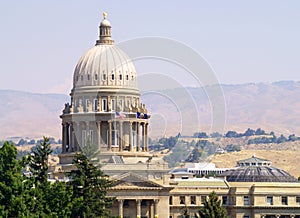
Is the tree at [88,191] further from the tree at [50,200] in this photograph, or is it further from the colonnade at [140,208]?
the colonnade at [140,208]

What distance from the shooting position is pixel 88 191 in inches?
5792

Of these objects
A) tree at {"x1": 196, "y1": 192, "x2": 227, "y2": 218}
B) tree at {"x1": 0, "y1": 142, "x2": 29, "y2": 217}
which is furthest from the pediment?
tree at {"x1": 0, "y1": 142, "x2": 29, "y2": 217}

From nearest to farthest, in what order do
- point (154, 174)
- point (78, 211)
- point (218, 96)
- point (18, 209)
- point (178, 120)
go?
1. point (18, 209)
2. point (78, 211)
3. point (218, 96)
4. point (178, 120)
5. point (154, 174)

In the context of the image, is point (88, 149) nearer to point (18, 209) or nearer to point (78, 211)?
point (78, 211)

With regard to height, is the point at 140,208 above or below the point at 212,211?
above

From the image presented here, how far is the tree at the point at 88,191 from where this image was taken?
140375 millimetres

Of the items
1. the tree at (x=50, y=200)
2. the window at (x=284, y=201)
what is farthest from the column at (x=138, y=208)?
the tree at (x=50, y=200)

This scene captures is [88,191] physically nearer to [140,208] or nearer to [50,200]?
[50,200]

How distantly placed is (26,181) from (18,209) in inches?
298

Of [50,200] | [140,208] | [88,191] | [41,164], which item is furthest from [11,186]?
[140,208]

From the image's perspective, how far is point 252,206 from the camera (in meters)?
198

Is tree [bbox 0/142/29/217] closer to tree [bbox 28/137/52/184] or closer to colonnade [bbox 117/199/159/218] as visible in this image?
tree [bbox 28/137/52/184]

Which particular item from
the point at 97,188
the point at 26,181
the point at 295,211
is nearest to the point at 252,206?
the point at 295,211

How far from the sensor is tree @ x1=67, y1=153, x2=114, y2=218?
140 m
